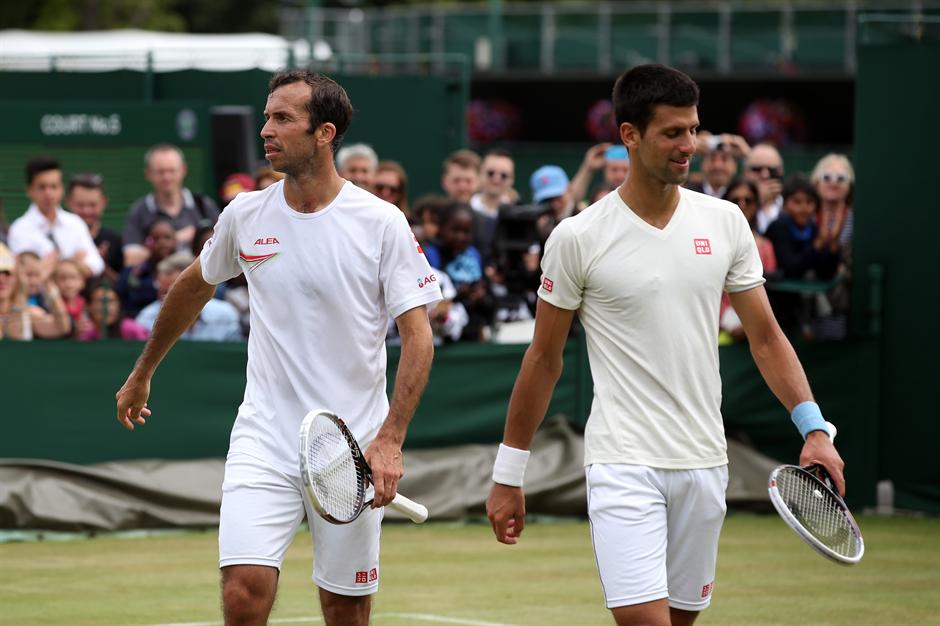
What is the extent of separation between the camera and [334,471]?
19.2ft

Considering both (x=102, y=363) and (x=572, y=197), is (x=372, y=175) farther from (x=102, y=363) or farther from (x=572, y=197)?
(x=102, y=363)

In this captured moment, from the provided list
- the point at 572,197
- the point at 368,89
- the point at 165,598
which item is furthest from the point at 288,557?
the point at 368,89

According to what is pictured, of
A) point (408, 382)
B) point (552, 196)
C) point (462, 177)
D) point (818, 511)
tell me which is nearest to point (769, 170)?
point (552, 196)

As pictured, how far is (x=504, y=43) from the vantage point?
3697cm

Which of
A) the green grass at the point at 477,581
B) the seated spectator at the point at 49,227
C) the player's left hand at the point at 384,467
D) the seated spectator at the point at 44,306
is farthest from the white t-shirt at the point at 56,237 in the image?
the player's left hand at the point at 384,467

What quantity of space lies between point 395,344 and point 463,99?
657cm

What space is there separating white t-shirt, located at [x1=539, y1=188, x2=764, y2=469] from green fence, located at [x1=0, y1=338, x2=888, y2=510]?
6621mm

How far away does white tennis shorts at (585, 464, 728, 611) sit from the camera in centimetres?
569

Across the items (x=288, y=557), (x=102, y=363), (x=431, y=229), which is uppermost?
→ (x=431, y=229)

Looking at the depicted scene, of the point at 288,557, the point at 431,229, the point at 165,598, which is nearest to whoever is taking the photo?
the point at 165,598

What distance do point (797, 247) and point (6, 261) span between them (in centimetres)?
571

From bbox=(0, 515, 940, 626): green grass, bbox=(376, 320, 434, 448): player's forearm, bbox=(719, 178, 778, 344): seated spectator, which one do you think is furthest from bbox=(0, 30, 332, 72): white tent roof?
bbox=(376, 320, 434, 448): player's forearm

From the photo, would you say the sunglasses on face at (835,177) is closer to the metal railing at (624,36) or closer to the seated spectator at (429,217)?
the seated spectator at (429,217)

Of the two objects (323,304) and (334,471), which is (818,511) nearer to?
(334,471)
